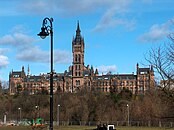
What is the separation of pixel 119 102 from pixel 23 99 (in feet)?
112

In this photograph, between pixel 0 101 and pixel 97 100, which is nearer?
pixel 97 100

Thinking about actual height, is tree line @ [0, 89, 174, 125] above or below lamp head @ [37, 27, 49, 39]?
below

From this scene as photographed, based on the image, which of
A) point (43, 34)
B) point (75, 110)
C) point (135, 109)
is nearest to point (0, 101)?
point (75, 110)

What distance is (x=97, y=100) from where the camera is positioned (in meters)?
107

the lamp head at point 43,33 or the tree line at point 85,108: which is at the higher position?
the lamp head at point 43,33

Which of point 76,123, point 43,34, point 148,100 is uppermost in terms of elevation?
point 43,34

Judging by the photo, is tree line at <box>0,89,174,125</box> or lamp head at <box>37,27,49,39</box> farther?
tree line at <box>0,89,174,125</box>

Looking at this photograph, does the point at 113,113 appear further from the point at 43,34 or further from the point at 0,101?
the point at 43,34

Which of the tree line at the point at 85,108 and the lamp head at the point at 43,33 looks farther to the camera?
the tree line at the point at 85,108

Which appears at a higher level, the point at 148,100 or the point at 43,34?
the point at 43,34

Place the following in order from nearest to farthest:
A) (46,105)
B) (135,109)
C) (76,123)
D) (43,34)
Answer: (43,34)
(135,109)
(76,123)
(46,105)

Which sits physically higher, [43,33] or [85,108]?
[43,33]

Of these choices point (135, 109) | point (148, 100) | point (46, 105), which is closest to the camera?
point (148, 100)

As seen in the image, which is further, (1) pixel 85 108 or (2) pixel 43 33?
(1) pixel 85 108
